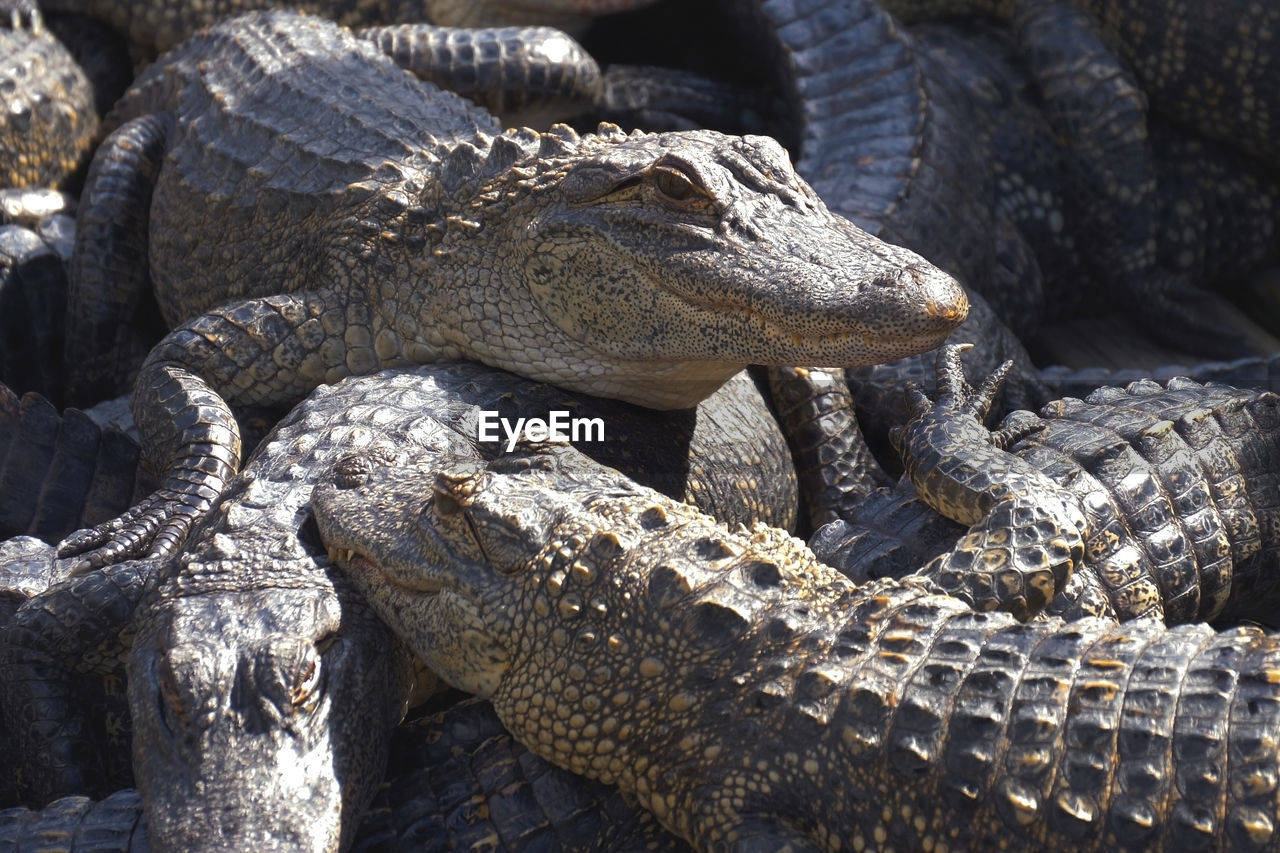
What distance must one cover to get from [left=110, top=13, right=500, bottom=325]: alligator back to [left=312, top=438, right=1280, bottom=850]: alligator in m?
1.06

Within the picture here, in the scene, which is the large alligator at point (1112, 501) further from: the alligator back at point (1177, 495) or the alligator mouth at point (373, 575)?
the alligator mouth at point (373, 575)

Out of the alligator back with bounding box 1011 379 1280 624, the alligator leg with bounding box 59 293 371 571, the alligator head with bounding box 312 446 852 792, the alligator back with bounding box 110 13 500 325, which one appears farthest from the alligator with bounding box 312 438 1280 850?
the alligator back with bounding box 110 13 500 325

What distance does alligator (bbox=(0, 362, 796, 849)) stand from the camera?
2.08 metres

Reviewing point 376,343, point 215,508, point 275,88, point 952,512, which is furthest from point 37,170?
point 952,512

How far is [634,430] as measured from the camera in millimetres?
3006

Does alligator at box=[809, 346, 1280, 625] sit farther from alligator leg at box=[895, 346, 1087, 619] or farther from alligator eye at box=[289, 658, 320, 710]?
alligator eye at box=[289, 658, 320, 710]

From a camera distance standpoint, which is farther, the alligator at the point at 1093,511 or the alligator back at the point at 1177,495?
the alligator back at the point at 1177,495

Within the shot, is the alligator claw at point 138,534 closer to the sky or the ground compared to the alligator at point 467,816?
closer to the sky

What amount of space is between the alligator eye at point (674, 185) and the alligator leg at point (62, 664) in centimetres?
118

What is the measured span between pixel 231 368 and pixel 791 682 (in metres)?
1.61

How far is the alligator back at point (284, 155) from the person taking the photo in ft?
10.7

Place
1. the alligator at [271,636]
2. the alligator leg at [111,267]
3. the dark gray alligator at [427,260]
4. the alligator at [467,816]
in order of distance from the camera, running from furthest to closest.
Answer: the alligator leg at [111,267], the dark gray alligator at [427,260], the alligator at [467,816], the alligator at [271,636]

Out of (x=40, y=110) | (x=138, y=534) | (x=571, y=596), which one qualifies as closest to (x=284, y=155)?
(x=138, y=534)

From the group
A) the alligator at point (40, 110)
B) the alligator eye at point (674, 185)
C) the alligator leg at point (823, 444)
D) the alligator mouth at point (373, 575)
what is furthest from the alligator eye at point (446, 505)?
the alligator at point (40, 110)
